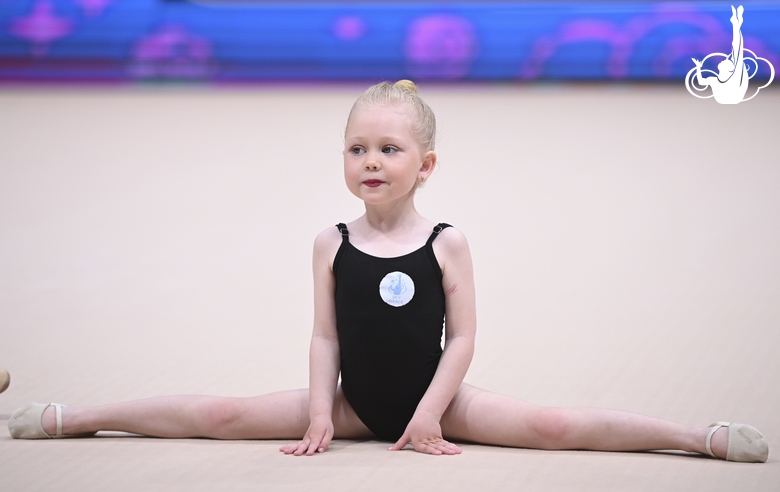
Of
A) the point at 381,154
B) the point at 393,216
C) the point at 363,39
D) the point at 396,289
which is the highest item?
the point at 363,39

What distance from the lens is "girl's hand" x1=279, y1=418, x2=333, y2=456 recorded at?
150 centimetres

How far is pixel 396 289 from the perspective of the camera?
159 centimetres


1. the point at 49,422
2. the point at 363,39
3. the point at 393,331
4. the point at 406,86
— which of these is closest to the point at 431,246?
the point at 393,331

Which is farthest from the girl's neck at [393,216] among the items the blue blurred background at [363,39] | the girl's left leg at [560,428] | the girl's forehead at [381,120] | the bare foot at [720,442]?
the blue blurred background at [363,39]

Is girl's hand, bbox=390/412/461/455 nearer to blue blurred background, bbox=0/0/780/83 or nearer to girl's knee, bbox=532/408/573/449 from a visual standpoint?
girl's knee, bbox=532/408/573/449

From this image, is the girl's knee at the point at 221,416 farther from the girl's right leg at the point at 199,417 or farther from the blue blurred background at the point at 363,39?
the blue blurred background at the point at 363,39

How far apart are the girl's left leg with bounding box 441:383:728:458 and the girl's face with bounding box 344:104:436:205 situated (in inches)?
14.2

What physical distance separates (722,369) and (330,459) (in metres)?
0.99

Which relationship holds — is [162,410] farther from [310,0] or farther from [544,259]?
[310,0]

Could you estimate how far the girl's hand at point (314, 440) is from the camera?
150 cm

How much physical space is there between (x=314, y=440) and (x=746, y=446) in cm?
65

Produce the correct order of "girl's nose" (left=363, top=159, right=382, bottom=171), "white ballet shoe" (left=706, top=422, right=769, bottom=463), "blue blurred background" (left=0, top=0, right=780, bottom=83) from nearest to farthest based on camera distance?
"white ballet shoe" (left=706, top=422, right=769, bottom=463)
"girl's nose" (left=363, top=159, right=382, bottom=171)
"blue blurred background" (left=0, top=0, right=780, bottom=83)

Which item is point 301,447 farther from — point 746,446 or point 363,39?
point 363,39

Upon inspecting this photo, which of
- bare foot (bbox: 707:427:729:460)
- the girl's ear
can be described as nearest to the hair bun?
the girl's ear
